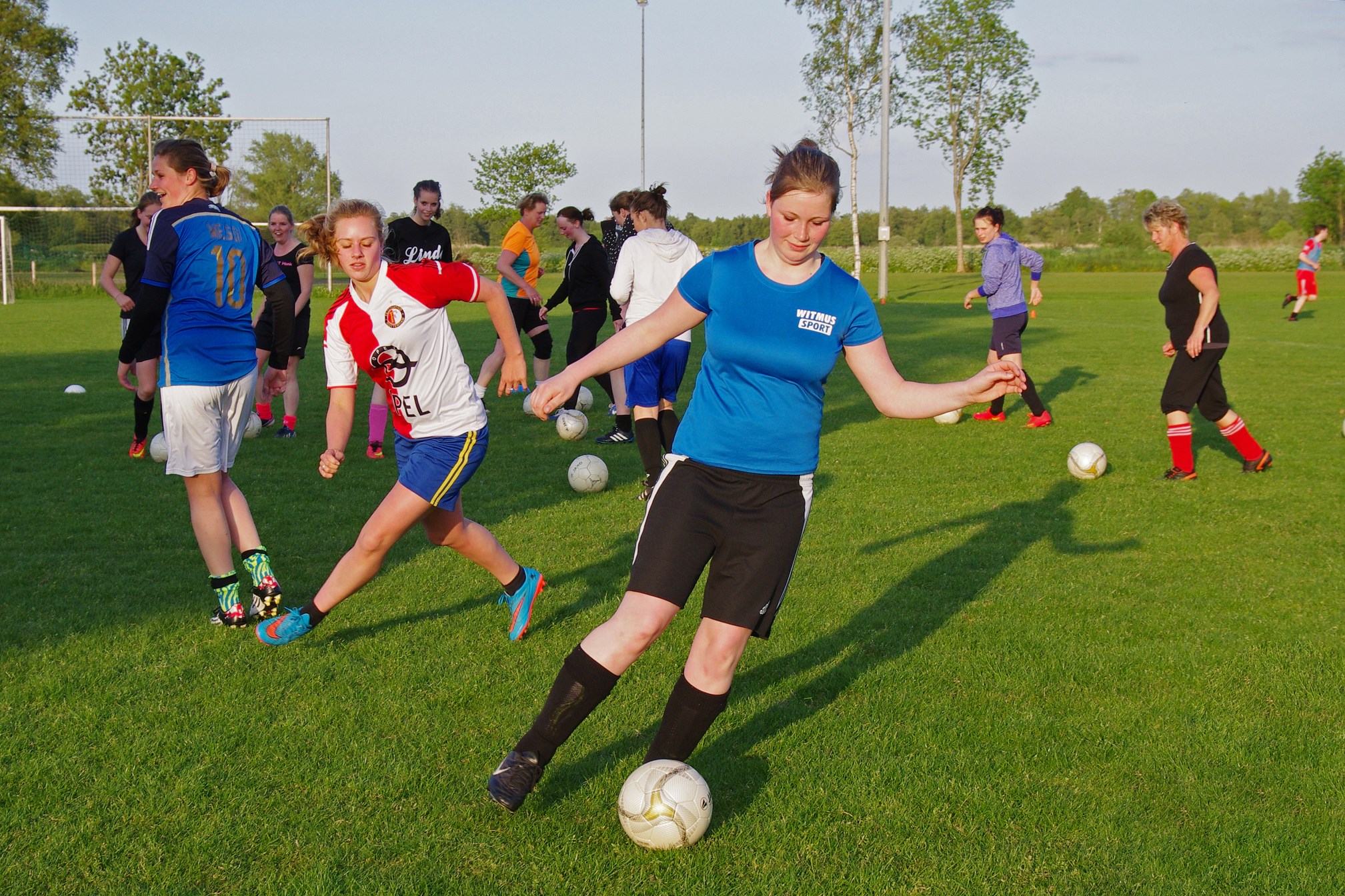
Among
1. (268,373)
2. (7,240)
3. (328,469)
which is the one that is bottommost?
(328,469)

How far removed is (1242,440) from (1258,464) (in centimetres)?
26

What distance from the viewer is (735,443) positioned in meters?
3.11

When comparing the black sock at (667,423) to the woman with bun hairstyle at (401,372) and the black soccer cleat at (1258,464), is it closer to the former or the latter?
the woman with bun hairstyle at (401,372)

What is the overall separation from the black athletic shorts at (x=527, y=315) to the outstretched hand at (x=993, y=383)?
9.07m

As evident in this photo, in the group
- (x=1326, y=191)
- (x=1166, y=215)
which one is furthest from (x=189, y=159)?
(x=1326, y=191)

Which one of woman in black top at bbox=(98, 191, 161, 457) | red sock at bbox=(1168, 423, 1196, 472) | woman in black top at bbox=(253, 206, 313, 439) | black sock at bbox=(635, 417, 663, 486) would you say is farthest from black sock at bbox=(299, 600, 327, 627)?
red sock at bbox=(1168, 423, 1196, 472)

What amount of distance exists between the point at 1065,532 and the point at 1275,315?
72.7 feet

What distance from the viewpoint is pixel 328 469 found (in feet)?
13.5

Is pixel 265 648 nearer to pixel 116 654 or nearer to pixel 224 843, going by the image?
pixel 116 654

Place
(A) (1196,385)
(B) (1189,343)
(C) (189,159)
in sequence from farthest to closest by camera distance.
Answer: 1. (A) (1196,385)
2. (B) (1189,343)
3. (C) (189,159)

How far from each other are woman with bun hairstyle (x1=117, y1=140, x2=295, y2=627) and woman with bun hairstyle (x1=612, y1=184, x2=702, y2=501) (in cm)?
328

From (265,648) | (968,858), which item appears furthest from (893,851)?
(265,648)

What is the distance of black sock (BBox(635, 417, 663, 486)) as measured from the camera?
25.7 feet

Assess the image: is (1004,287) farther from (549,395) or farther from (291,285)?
(549,395)
